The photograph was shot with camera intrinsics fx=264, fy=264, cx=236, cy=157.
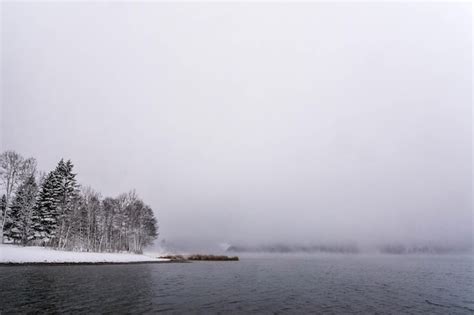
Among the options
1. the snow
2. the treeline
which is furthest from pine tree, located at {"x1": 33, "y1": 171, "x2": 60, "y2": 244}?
the snow

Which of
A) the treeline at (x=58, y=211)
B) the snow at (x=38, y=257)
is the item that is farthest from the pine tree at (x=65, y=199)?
the snow at (x=38, y=257)

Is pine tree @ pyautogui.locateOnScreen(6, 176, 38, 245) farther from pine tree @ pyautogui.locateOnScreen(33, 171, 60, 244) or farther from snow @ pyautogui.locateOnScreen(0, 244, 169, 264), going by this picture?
snow @ pyautogui.locateOnScreen(0, 244, 169, 264)

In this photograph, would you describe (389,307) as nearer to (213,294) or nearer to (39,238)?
(213,294)

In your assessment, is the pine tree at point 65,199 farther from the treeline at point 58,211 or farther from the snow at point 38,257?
the snow at point 38,257

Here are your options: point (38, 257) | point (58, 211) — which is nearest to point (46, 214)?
point (58, 211)

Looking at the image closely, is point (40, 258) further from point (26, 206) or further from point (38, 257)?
point (26, 206)

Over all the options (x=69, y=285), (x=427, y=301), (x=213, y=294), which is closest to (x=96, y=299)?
(x=69, y=285)

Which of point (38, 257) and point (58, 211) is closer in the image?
point (38, 257)

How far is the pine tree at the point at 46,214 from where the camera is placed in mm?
75438

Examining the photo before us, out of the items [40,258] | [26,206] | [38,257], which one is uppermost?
[26,206]

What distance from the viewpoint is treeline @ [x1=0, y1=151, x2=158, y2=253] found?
223 feet

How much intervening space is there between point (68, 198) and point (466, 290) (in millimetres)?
96061

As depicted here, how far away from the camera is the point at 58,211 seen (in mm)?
76688

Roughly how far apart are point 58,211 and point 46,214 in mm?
3415
